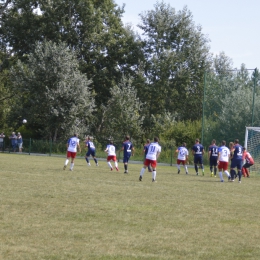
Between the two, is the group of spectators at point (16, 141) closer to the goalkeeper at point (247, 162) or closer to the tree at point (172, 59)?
the tree at point (172, 59)

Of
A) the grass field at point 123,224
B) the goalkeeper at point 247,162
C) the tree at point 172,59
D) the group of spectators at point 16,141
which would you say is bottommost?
the grass field at point 123,224

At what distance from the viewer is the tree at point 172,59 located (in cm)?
5944

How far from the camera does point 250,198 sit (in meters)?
17.1

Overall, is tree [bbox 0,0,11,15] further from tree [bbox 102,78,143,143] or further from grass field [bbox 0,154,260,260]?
grass field [bbox 0,154,260,260]

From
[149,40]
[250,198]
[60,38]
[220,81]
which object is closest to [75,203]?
[250,198]

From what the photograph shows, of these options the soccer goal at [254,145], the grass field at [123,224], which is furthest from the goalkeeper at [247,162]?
the grass field at [123,224]

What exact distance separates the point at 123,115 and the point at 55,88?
672cm

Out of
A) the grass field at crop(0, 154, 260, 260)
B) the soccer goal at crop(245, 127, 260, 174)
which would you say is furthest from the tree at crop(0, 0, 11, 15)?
the grass field at crop(0, 154, 260, 260)

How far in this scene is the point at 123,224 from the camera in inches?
418

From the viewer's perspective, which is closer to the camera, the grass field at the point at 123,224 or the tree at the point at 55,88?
the grass field at the point at 123,224

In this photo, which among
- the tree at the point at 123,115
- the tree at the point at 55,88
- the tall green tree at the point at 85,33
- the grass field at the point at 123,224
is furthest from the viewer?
the tall green tree at the point at 85,33

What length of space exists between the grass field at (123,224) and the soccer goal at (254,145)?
16355 mm

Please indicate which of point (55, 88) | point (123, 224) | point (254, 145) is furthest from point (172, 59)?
point (123, 224)

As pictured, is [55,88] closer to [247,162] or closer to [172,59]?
[172,59]
